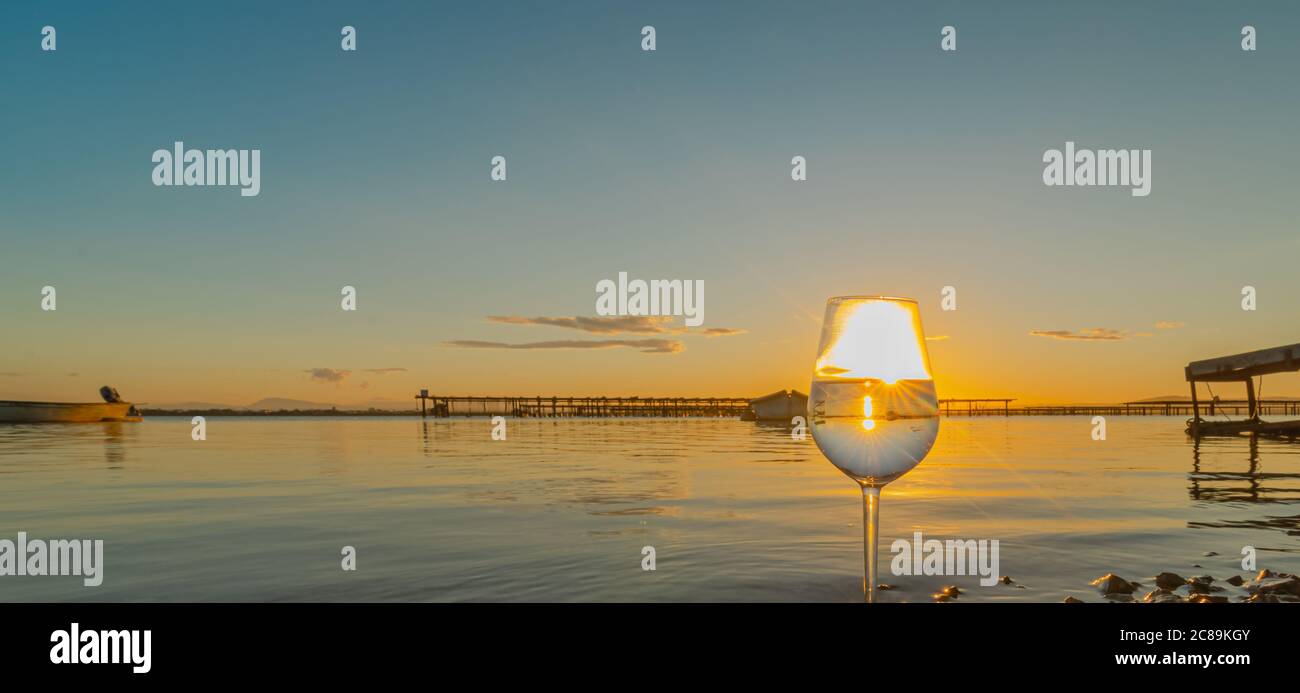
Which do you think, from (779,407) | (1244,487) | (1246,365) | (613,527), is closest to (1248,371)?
(1246,365)

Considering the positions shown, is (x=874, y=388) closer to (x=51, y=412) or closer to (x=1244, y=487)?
(x=1244, y=487)

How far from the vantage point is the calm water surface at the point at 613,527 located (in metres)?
6.09

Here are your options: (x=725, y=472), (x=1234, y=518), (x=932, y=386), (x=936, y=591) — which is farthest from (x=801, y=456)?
(x=932, y=386)

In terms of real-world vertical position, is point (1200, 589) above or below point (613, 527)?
above

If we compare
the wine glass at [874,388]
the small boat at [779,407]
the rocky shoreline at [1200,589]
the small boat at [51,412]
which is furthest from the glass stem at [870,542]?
the small boat at [51,412]

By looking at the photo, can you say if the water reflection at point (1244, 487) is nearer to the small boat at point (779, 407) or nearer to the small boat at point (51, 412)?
the small boat at point (779, 407)

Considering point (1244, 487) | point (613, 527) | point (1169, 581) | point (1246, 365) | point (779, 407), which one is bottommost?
point (779, 407)

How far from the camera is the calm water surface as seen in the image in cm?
609

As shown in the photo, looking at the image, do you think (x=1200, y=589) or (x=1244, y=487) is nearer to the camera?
(x=1200, y=589)

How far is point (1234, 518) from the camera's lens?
973cm

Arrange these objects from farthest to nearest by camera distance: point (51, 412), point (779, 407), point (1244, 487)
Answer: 1. point (779, 407)
2. point (51, 412)
3. point (1244, 487)

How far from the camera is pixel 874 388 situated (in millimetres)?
1708

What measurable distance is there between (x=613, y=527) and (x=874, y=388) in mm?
7948
